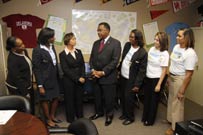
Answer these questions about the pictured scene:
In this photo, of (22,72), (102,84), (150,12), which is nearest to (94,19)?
(150,12)

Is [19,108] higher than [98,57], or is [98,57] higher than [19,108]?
[98,57]

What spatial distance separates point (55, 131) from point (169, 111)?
1934 mm

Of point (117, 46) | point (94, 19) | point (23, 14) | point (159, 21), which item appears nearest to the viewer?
point (117, 46)

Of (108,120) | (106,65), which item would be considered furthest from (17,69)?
(108,120)

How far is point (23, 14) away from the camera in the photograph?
401 cm

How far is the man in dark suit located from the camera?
10.3 feet

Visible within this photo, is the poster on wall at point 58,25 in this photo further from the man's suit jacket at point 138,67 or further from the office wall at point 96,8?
the man's suit jacket at point 138,67

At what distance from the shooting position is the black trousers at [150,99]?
122 inches

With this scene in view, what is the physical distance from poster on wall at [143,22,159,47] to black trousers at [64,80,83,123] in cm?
202

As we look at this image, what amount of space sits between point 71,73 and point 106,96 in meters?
0.62

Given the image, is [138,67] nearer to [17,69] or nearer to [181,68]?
[181,68]

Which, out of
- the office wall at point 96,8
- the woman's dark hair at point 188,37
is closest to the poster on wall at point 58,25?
the office wall at point 96,8

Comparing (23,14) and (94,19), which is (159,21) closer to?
→ (94,19)

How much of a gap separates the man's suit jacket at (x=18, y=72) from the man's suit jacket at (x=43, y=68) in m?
0.12
